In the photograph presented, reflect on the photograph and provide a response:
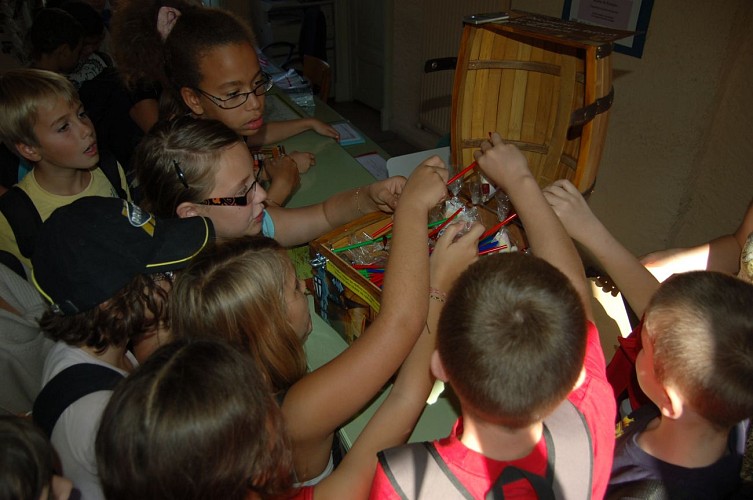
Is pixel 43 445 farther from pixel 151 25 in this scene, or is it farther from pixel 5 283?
pixel 151 25

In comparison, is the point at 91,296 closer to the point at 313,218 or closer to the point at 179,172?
the point at 179,172

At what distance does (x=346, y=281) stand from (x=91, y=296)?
594 mm

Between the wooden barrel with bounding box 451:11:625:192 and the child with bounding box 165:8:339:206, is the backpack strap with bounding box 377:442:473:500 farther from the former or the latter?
the child with bounding box 165:8:339:206

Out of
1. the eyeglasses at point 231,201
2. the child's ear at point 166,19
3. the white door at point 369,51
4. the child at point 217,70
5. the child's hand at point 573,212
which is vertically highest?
the child's ear at point 166,19

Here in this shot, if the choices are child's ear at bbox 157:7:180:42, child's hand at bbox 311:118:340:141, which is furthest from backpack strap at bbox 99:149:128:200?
child's hand at bbox 311:118:340:141

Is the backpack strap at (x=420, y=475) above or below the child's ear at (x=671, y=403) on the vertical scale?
below

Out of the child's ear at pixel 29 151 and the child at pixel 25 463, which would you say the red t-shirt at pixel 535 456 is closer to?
the child at pixel 25 463

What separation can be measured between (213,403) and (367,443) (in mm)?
378

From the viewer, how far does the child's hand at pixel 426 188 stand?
4.08 ft

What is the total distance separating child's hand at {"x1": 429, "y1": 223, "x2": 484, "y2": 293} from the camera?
3.92 ft

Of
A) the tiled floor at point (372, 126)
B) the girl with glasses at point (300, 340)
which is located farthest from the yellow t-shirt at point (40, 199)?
the tiled floor at point (372, 126)

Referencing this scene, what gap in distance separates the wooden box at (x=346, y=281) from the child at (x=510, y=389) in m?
0.38

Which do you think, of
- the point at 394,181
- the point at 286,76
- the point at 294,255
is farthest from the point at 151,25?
the point at 286,76

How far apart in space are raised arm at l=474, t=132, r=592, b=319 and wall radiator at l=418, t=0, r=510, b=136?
2762 mm
